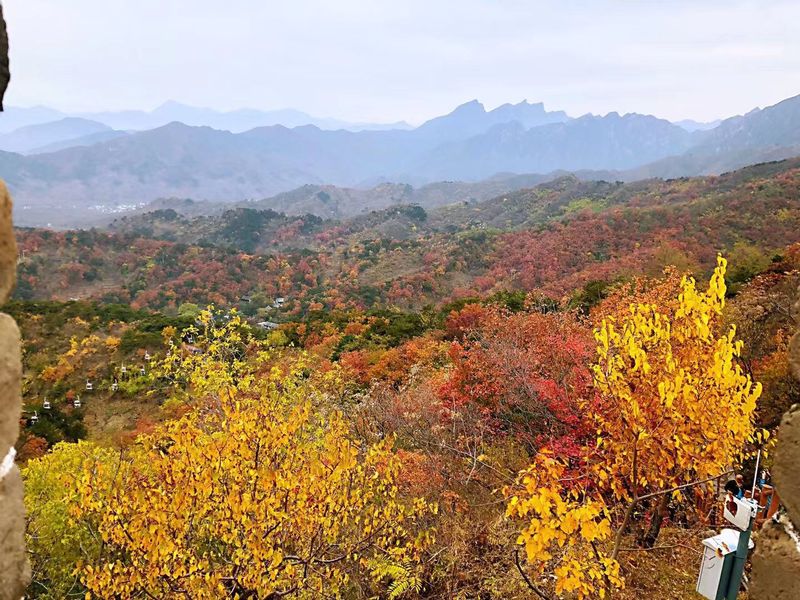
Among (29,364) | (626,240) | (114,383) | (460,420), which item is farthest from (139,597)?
(626,240)

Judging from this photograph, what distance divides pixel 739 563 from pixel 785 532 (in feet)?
6.99

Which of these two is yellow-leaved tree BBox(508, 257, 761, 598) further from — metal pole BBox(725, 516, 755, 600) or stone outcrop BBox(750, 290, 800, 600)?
stone outcrop BBox(750, 290, 800, 600)

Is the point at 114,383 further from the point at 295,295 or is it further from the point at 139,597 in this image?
the point at 295,295

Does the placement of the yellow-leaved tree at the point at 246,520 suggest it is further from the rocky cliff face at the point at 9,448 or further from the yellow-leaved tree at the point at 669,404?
the rocky cliff face at the point at 9,448

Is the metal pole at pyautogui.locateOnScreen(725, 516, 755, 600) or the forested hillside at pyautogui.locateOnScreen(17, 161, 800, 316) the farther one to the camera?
the forested hillside at pyautogui.locateOnScreen(17, 161, 800, 316)

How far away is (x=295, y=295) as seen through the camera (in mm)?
62156

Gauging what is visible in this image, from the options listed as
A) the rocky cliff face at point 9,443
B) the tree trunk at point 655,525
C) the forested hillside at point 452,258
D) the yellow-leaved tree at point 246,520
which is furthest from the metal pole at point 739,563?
the forested hillside at point 452,258

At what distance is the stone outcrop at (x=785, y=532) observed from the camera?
2299 mm

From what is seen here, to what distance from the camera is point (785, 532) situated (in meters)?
2.36

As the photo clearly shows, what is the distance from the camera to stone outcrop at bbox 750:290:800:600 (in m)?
2.30

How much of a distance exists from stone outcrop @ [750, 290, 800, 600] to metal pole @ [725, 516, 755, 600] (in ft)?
6.05

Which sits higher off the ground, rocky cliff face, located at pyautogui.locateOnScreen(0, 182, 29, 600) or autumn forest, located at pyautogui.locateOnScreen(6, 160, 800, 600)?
rocky cliff face, located at pyautogui.locateOnScreen(0, 182, 29, 600)

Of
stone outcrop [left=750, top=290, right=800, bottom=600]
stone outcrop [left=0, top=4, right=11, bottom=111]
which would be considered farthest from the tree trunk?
stone outcrop [left=0, top=4, right=11, bottom=111]

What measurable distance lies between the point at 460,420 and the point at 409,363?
935 centimetres
